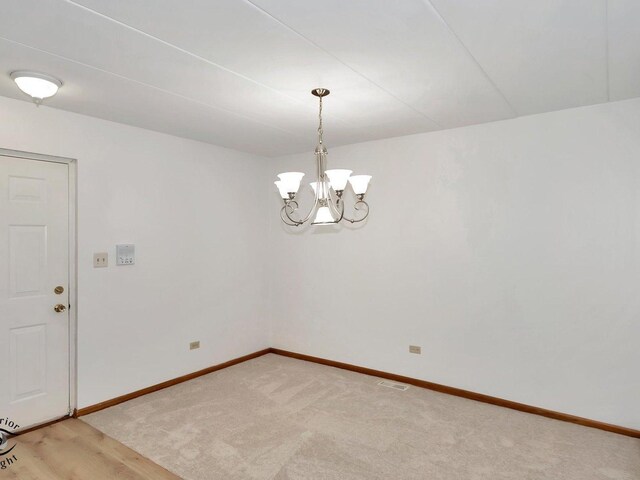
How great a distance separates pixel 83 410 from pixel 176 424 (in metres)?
0.84

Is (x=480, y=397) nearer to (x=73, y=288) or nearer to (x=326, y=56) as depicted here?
(x=326, y=56)

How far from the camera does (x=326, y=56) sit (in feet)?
7.13

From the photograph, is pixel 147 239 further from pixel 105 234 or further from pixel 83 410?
pixel 83 410

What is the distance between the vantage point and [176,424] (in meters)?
3.11

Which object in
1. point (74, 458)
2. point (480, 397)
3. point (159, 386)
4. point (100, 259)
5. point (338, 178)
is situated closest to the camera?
point (338, 178)

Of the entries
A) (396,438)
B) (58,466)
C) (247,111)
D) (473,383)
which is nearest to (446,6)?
(247,111)

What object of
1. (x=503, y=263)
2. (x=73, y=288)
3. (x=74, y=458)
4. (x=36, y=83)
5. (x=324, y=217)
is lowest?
(x=74, y=458)

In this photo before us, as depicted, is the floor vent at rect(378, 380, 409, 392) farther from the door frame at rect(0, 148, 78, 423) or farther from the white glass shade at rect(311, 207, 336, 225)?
the door frame at rect(0, 148, 78, 423)

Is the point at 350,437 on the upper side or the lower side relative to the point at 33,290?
lower

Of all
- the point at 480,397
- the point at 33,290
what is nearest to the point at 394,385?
the point at 480,397

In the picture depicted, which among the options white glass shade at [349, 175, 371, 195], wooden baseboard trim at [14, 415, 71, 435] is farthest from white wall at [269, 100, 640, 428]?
wooden baseboard trim at [14, 415, 71, 435]

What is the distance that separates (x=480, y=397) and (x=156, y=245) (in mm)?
3331

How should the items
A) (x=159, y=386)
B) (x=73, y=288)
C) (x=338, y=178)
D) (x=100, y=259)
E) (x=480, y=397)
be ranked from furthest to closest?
(x=159, y=386) → (x=480, y=397) → (x=100, y=259) → (x=73, y=288) → (x=338, y=178)

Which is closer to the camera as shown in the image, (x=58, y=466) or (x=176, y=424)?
(x=58, y=466)
